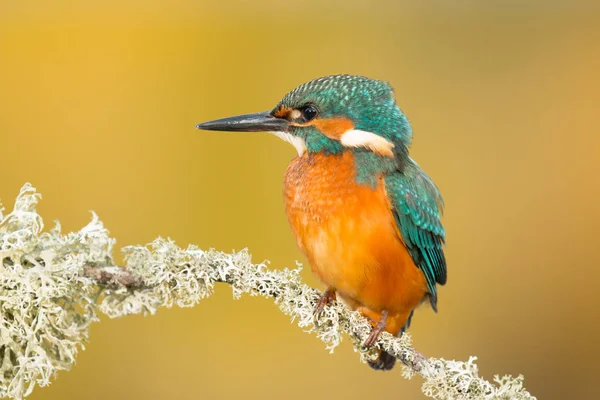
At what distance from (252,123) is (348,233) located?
0.30 metres

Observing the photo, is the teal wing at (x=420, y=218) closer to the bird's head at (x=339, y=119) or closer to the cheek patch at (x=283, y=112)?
the bird's head at (x=339, y=119)

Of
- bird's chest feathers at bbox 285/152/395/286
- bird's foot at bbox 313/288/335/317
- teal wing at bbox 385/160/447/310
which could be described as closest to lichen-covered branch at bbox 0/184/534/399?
bird's foot at bbox 313/288/335/317

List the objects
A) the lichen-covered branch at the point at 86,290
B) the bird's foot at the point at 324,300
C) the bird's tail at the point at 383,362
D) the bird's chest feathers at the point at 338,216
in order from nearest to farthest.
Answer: the lichen-covered branch at the point at 86,290 < the bird's foot at the point at 324,300 < the bird's chest feathers at the point at 338,216 < the bird's tail at the point at 383,362

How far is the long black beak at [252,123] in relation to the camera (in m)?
1.56

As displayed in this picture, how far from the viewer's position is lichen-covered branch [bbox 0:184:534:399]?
3.88ft

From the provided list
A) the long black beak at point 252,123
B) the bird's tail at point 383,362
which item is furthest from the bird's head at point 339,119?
the bird's tail at point 383,362

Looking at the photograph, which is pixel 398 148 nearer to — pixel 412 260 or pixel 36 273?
pixel 412 260

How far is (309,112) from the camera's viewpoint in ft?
5.13

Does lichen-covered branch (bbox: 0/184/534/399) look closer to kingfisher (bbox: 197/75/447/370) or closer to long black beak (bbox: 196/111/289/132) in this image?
kingfisher (bbox: 197/75/447/370)

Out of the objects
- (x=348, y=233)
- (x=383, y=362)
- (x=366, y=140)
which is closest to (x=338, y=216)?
(x=348, y=233)

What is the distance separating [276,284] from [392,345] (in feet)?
0.74

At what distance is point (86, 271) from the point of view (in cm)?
121

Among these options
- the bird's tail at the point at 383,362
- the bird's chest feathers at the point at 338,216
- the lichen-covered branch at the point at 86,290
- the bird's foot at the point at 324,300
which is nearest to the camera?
the lichen-covered branch at the point at 86,290

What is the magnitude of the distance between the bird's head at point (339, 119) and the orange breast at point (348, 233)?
0.04m
